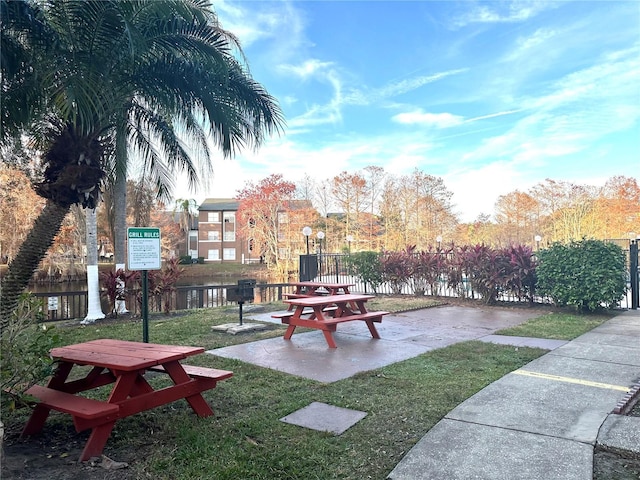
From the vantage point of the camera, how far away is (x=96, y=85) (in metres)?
4.94

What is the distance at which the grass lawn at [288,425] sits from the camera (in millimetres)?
2432

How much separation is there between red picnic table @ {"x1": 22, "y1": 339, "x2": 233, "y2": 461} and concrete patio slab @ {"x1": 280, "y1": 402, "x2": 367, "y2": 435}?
2.09ft

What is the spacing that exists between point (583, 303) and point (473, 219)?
112 ft

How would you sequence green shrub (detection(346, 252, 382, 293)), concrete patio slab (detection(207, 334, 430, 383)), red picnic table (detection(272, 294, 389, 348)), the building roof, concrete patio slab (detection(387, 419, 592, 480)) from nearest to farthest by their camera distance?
concrete patio slab (detection(387, 419, 592, 480)), concrete patio slab (detection(207, 334, 430, 383)), red picnic table (detection(272, 294, 389, 348)), green shrub (detection(346, 252, 382, 293)), the building roof

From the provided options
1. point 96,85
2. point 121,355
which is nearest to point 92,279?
point 96,85

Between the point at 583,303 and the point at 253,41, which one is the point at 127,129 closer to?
the point at 253,41

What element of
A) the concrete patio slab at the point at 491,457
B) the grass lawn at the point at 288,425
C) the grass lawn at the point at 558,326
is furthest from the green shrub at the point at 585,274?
the concrete patio slab at the point at 491,457

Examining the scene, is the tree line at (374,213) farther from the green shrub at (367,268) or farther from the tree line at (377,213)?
the green shrub at (367,268)

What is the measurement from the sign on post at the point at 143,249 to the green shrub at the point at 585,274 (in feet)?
24.4

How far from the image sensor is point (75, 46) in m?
5.11

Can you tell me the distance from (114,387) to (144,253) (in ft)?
8.26

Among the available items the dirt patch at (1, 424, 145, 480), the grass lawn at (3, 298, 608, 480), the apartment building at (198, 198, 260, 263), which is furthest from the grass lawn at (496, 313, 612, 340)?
the apartment building at (198, 198, 260, 263)

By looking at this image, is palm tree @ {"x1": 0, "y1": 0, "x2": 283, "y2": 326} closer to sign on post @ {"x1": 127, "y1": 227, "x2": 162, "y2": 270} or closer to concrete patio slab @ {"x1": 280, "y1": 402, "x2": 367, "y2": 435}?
sign on post @ {"x1": 127, "y1": 227, "x2": 162, "y2": 270}

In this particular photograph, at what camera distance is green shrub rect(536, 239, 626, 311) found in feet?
25.6
